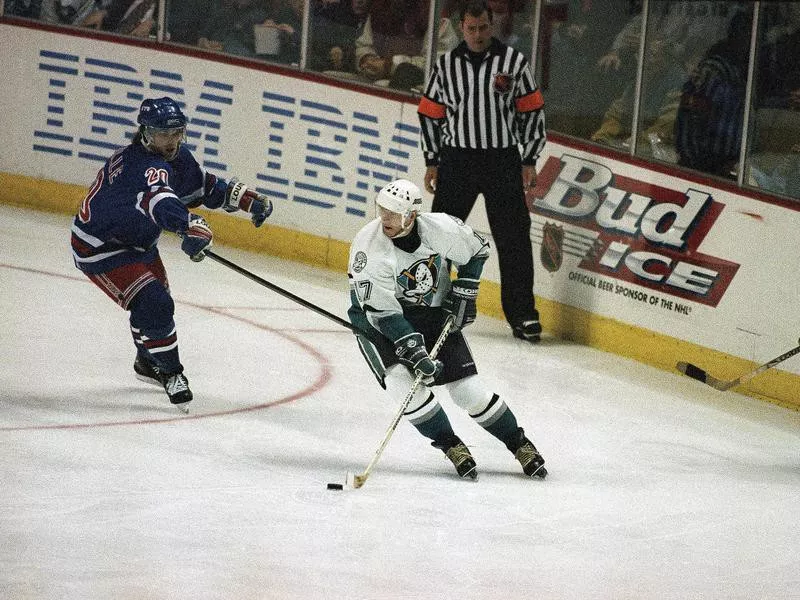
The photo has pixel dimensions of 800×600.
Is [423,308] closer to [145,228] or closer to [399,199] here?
[399,199]

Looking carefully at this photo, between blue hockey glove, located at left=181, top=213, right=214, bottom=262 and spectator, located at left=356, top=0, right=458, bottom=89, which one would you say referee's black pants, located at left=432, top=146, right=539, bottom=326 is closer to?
spectator, located at left=356, top=0, right=458, bottom=89

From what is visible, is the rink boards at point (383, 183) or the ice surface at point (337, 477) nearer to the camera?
the ice surface at point (337, 477)

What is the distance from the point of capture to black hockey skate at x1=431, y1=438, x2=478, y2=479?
494 centimetres

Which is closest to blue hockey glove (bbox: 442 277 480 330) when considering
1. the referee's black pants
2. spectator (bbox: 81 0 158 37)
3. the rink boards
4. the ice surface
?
the ice surface

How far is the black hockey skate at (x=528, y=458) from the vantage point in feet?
16.5

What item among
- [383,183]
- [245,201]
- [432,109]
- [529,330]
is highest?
[432,109]

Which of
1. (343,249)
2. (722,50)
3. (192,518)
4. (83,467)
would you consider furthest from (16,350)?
(722,50)

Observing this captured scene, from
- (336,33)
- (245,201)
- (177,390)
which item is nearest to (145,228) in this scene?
(245,201)

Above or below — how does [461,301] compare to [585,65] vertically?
below

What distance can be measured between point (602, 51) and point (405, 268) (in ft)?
9.18

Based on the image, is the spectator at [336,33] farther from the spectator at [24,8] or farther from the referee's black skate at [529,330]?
the referee's black skate at [529,330]

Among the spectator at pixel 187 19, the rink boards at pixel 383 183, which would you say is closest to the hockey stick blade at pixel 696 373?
the rink boards at pixel 383 183

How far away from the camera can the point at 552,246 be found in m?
7.50

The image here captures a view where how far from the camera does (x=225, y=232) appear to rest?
891 cm
